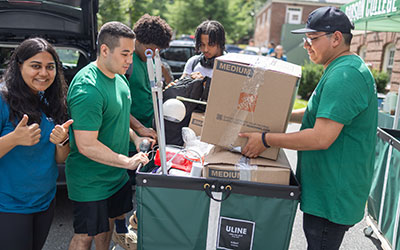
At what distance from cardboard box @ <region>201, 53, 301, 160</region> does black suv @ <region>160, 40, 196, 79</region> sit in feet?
20.0

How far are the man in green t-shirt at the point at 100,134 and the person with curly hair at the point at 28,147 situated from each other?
0.14m

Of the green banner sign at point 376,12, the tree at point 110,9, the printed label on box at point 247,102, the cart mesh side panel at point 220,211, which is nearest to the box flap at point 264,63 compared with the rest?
the printed label on box at point 247,102

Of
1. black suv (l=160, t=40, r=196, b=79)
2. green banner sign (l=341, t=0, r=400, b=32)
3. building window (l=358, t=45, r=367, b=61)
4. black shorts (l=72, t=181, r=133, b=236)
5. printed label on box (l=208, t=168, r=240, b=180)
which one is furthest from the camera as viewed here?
building window (l=358, t=45, r=367, b=61)

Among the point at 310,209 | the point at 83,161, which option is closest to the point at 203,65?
the point at 83,161

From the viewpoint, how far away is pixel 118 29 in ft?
6.48

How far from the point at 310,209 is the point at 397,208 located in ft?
4.50

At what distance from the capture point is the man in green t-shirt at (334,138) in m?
1.62

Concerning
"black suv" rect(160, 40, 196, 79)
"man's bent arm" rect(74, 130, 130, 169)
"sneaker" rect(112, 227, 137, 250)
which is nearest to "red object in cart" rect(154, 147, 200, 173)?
"man's bent arm" rect(74, 130, 130, 169)

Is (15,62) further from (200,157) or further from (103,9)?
(103,9)

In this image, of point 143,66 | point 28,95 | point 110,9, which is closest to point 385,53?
point 110,9

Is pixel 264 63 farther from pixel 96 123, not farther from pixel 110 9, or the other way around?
pixel 110 9

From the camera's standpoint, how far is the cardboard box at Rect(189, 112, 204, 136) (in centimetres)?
236

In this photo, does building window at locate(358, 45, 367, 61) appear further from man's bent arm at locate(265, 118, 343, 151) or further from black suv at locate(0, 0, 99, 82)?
man's bent arm at locate(265, 118, 343, 151)

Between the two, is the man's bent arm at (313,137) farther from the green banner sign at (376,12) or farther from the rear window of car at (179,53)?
the rear window of car at (179,53)
